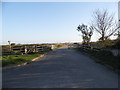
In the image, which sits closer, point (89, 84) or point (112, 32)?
point (89, 84)

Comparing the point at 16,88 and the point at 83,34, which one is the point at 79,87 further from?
the point at 83,34

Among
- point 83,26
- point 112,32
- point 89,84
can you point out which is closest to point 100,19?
point 112,32

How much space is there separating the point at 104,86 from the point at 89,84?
614 millimetres

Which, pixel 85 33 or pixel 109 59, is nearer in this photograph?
pixel 109 59

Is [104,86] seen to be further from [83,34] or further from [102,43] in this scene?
[83,34]

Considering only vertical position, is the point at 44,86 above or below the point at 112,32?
below

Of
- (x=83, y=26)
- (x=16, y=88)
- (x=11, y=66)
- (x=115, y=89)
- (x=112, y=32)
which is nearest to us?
(x=115, y=89)

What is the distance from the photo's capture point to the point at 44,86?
7297 millimetres

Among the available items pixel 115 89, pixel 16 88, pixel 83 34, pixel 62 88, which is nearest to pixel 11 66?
pixel 16 88

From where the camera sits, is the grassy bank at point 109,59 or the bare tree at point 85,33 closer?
the grassy bank at point 109,59

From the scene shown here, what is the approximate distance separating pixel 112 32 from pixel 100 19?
286cm

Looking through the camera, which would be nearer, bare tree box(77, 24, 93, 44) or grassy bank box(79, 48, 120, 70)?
grassy bank box(79, 48, 120, 70)

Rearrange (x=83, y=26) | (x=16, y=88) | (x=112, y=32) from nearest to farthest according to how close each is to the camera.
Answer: (x=16, y=88) < (x=112, y=32) < (x=83, y=26)

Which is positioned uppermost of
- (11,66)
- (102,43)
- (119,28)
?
(119,28)
